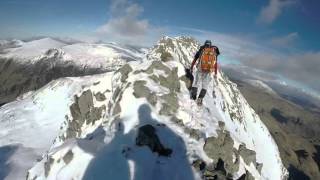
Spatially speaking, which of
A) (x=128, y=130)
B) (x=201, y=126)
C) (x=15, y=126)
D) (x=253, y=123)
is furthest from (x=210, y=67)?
(x=15, y=126)

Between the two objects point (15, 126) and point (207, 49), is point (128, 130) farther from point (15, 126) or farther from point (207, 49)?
point (15, 126)

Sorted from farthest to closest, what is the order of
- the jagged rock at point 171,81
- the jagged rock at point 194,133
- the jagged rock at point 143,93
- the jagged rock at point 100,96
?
the jagged rock at point 100,96
the jagged rock at point 171,81
the jagged rock at point 143,93
the jagged rock at point 194,133

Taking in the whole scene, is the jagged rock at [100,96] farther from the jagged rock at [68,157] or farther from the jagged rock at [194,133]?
the jagged rock at [194,133]

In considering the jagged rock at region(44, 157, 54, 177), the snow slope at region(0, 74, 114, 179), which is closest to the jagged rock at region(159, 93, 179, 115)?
the jagged rock at region(44, 157, 54, 177)

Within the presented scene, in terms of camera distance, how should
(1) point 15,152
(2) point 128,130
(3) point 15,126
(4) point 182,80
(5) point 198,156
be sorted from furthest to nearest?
(3) point 15,126
(1) point 15,152
(4) point 182,80
(2) point 128,130
(5) point 198,156

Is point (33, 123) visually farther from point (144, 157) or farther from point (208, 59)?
point (208, 59)

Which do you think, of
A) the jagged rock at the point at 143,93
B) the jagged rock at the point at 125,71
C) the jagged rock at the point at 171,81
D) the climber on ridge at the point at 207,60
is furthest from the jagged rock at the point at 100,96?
the climber on ridge at the point at 207,60
